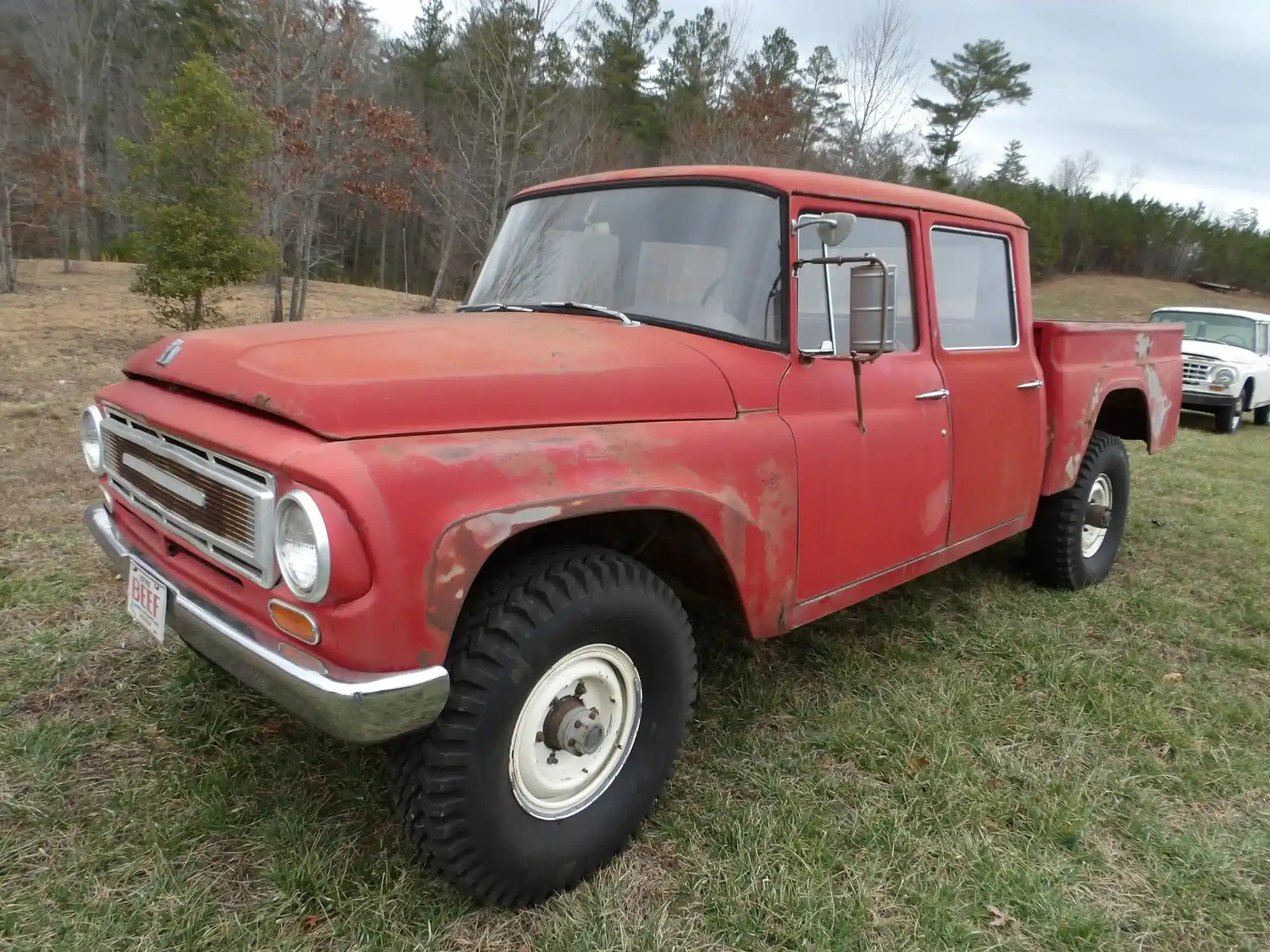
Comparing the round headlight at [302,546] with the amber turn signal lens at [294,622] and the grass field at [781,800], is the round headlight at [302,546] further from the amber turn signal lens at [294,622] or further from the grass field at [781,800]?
the grass field at [781,800]

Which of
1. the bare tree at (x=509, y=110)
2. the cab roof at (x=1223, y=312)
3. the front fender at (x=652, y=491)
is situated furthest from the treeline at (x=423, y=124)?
the front fender at (x=652, y=491)

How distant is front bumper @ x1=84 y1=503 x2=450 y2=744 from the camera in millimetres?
1733

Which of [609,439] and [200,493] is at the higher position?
[609,439]

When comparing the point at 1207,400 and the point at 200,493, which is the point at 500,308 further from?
the point at 1207,400

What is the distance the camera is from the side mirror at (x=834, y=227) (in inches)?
99.8

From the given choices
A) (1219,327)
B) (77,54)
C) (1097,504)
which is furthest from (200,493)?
(77,54)

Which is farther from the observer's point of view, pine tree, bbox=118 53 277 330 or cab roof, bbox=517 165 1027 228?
pine tree, bbox=118 53 277 330

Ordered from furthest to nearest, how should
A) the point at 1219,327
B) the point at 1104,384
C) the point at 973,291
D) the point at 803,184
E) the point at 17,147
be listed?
the point at 17,147 → the point at 1219,327 → the point at 1104,384 → the point at 973,291 → the point at 803,184

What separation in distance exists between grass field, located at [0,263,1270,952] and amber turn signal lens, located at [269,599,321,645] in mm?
790

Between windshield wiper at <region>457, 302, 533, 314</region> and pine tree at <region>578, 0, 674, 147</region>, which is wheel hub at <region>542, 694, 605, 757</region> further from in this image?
pine tree at <region>578, 0, 674, 147</region>

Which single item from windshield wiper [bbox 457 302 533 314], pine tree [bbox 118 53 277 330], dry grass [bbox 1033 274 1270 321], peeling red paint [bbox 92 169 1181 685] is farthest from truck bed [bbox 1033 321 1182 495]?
dry grass [bbox 1033 274 1270 321]

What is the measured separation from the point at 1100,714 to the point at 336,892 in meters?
2.85

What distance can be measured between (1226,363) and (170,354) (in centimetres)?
1290

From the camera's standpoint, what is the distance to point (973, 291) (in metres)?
3.68
